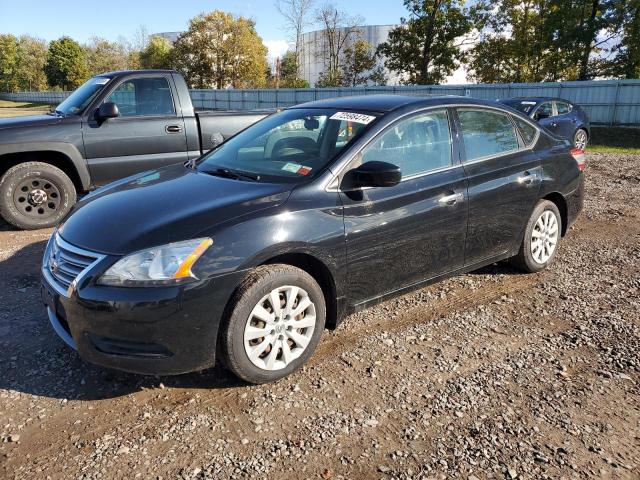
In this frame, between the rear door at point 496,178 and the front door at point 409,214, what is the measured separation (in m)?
0.16

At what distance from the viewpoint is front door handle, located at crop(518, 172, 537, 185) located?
4609 millimetres

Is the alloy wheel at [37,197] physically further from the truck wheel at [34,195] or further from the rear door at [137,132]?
the rear door at [137,132]

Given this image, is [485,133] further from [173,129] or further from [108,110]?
[108,110]

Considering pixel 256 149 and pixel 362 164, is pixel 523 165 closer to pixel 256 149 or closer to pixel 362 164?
pixel 362 164

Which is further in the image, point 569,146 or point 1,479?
point 569,146

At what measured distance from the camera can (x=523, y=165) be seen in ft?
15.3

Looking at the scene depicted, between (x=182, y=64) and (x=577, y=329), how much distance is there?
168 feet

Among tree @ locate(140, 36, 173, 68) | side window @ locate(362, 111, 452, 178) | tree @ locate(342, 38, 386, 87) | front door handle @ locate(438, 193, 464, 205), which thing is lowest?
front door handle @ locate(438, 193, 464, 205)

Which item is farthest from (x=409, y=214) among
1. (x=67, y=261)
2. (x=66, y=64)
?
(x=66, y=64)

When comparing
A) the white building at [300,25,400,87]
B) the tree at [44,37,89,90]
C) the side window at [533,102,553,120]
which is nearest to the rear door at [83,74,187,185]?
the side window at [533,102,553,120]

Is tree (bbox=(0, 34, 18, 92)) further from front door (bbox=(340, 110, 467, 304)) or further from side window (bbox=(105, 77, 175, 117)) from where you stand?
front door (bbox=(340, 110, 467, 304))

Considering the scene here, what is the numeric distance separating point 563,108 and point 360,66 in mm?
30501

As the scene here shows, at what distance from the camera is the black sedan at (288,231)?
9.46 ft

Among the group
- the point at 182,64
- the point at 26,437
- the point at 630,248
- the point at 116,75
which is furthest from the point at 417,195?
the point at 182,64
